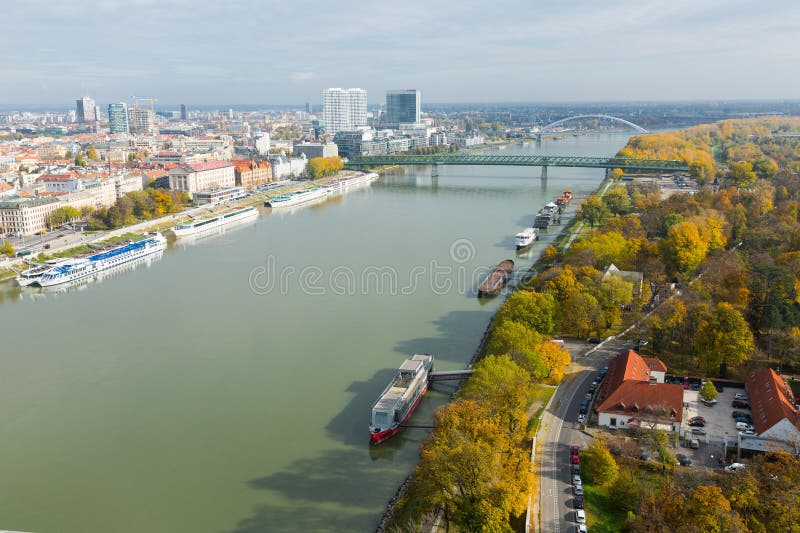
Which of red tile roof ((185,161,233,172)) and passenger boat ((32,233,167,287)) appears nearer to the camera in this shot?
passenger boat ((32,233,167,287))

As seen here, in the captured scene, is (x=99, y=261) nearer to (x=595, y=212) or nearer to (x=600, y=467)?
(x=600, y=467)

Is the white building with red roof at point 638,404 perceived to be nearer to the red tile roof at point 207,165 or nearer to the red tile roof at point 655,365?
the red tile roof at point 655,365

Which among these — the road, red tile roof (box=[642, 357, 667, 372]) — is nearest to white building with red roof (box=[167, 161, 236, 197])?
the road

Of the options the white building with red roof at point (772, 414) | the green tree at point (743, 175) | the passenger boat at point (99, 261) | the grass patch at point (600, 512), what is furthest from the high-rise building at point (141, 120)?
the grass patch at point (600, 512)

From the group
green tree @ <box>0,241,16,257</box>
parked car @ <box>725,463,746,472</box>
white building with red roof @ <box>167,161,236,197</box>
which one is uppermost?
white building with red roof @ <box>167,161,236,197</box>

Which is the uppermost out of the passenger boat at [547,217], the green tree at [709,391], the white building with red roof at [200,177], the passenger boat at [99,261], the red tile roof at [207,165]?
the red tile roof at [207,165]

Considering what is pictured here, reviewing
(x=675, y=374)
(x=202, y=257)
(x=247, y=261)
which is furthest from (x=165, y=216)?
(x=675, y=374)

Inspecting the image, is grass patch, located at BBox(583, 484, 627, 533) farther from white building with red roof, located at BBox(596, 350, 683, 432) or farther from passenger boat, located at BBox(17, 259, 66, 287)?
passenger boat, located at BBox(17, 259, 66, 287)
